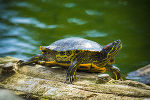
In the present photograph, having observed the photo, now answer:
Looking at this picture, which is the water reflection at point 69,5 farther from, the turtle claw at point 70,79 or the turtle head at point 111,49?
the turtle claw at point 70,79

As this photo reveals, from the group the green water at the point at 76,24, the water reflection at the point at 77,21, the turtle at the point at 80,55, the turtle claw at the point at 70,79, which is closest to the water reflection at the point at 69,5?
the green water at the point at 76,24

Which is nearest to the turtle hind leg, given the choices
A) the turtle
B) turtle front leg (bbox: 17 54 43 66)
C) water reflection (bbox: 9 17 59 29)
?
the turtle

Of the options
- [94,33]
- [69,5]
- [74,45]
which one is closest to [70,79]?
[74,45]

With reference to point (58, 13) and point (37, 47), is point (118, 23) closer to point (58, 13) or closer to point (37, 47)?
point (58, 13)

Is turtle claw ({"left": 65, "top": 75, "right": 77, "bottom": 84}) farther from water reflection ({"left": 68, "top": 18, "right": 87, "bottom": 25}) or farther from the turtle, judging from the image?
water reflection ({"left": 68, "top": 18, "right": 87, "bottom": 25})

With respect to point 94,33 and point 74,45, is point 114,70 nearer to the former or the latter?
point 74,45
